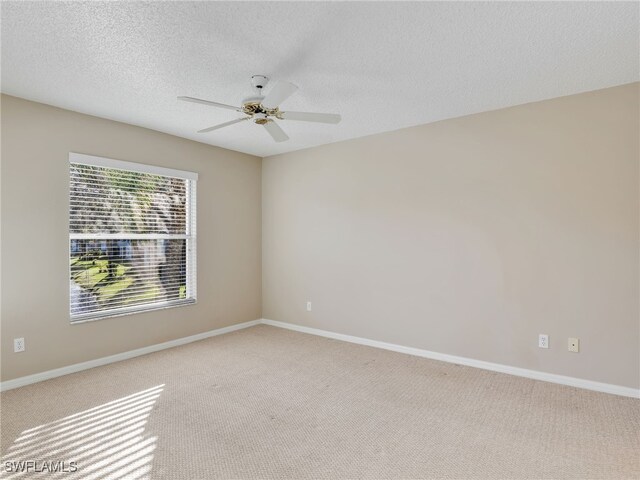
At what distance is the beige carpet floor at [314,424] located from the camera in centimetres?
199

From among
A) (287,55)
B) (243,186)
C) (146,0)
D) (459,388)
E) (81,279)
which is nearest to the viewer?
(146,0)

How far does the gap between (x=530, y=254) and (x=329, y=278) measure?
2249 mm

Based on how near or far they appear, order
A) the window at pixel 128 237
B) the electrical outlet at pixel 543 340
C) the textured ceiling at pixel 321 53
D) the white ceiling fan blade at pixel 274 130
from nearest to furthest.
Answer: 1. the textured ceiling at pixel 321 53
2. the white ceiling fan blade at pixel 274 130
3. the electrical outlet at pixel 543 340
4. the window at pixel 128 237

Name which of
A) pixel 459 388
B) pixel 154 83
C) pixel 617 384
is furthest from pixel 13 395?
pixel 617 384

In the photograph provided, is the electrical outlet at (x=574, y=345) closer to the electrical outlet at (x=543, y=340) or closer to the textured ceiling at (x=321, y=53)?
the electrical outlet at (x=543, y=340)

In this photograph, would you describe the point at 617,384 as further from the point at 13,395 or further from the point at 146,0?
the point at 13,395

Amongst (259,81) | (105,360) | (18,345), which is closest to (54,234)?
(18,345)

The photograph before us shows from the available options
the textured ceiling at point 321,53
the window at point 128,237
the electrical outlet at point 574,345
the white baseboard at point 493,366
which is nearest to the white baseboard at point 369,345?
the white baseboard at point 493,366

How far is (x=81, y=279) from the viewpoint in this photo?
3.49 meters

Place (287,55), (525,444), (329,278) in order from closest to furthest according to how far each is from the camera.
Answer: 1. (525,444)
2. (287,55)
3. (329,278)

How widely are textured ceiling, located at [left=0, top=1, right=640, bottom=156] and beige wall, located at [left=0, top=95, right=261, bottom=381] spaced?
286 mm

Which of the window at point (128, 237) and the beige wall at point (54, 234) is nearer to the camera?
the beige wall at point (54, 234)

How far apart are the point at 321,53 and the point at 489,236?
7.41 feet

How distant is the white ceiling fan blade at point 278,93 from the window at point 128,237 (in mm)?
2067
